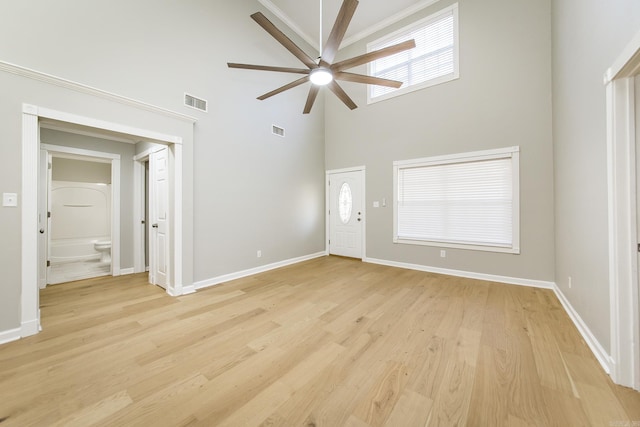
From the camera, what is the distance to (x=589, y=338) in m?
1.96

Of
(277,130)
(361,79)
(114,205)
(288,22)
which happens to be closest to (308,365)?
(361,79)

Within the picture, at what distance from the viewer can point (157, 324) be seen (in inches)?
94.2

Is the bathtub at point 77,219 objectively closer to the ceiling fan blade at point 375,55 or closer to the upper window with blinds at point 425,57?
the ceiling fan blade at point 375,55

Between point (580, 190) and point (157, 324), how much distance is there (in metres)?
4.49

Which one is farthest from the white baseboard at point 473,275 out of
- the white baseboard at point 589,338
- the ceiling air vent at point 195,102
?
the ceiling air vent at point 195,102

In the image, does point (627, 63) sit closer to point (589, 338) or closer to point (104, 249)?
point (589, 338)

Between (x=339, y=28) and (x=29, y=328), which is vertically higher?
(x=339, y=28)

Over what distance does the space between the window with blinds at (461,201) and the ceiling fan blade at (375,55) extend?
241cm

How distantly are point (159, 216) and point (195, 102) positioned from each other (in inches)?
74.4

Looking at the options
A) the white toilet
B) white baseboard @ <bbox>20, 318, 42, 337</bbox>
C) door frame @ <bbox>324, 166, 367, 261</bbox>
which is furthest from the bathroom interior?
door frame @ <bbox>324, 166, 367, 261</bbox>

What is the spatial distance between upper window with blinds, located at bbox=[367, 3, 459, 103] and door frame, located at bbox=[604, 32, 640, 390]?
120 inches

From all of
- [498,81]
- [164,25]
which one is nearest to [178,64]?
[164,25]

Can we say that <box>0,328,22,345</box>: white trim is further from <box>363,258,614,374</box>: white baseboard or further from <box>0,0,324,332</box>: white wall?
<box>363,258,614,374</box>: white baseboard

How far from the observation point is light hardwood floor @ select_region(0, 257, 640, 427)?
131 cm
